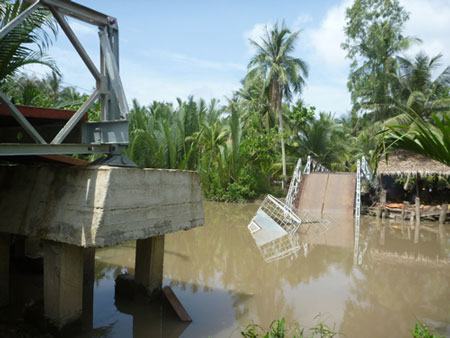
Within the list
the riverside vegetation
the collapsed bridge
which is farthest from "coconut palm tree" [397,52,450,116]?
the collapsed bridge

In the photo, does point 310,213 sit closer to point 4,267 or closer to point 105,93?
point 4,267

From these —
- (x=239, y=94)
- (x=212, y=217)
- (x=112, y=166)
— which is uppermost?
(x=239, y=94)

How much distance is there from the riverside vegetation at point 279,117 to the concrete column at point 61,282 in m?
13.0

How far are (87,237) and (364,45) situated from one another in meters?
25.8

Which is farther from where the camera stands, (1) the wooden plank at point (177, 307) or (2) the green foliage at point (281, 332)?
(1) the wooden plank at point (177, 307)

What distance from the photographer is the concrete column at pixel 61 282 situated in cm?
459

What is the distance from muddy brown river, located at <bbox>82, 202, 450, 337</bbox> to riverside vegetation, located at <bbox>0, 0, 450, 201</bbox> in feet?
25.8

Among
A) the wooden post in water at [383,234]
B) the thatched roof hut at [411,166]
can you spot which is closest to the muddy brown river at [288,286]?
the wooden post in water at [383,234]

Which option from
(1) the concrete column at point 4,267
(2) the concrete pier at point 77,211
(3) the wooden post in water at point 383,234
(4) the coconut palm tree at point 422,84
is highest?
(4) the coconut palm tree at point 422,84

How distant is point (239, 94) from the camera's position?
1176 inches

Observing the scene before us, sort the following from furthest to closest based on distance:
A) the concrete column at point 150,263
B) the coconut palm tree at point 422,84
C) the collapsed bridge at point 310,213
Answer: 1. the coconut palm tree at point 422,84
2. the collapsed bridge at point 310,213
3. the concrete column at point 150,263

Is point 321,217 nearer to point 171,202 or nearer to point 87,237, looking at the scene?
point 171,202

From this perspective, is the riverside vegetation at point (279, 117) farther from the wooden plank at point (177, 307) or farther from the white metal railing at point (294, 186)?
the wooden plank at point (177, 307)

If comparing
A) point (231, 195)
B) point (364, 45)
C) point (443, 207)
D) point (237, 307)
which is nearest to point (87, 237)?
point (237, 307)
